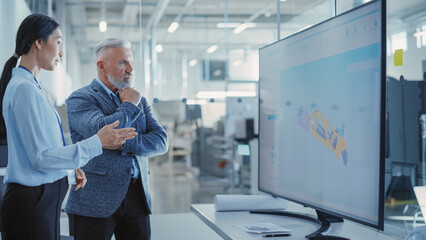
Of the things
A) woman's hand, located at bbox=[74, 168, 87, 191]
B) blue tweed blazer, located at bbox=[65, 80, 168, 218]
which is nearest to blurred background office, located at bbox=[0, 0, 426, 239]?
blue tweed blazer, located at bbox=[65, 80, 168, 218]

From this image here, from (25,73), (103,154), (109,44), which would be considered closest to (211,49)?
(109,44)

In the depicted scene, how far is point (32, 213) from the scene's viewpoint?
167 cm

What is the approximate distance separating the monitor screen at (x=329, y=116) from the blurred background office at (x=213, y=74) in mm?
831

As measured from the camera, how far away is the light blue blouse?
1665mm

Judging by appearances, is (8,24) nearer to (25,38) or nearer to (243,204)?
(25,38)

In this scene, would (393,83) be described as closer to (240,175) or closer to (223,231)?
(223,231)

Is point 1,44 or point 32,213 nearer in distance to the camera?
point 32,213

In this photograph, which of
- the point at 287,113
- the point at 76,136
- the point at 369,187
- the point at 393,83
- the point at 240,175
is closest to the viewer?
the point at 369,187

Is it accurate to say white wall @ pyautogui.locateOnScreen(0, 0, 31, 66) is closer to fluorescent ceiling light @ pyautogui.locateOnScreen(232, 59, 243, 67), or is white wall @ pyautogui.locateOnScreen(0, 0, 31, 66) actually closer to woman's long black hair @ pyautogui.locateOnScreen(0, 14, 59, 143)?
woman's long black hair @ pyautogui.locateOnScreen(0, 14, 59, 143)

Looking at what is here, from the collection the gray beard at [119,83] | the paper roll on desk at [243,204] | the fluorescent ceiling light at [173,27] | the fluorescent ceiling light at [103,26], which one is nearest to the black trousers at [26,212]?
the gray beard at [119,83]

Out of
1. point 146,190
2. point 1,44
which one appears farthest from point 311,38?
point 1,44

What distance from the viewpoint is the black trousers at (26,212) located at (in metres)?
1.67

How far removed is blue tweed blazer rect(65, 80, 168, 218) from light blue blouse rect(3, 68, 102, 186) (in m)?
0.40

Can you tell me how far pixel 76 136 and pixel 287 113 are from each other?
1.04 meters
